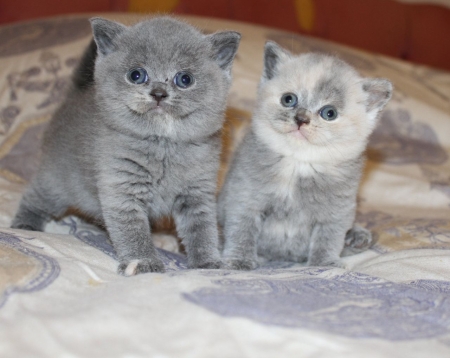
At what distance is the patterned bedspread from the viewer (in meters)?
1.04

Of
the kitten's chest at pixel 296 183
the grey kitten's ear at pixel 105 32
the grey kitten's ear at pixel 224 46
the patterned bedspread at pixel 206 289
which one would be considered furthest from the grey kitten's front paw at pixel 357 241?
the grey kitten's ear at pixel 105 32

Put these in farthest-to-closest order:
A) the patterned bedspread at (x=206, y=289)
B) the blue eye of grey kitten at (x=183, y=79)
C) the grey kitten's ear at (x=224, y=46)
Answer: the grey kitten's ear at (x=224, y=46) < the blue eye of grey kitten at (x=183, y=79) < the patterned bedspread at (x=206, y=289)

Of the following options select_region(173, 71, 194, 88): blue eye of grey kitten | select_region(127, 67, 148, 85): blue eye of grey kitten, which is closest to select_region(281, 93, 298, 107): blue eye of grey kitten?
select_region(173, 71, 194, 88): blue eye of grey kitten

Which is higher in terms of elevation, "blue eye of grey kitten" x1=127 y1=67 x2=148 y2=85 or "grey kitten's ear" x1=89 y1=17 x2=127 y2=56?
"grey kitten's ear" x1=89 y1=17 x2=127 y2=56

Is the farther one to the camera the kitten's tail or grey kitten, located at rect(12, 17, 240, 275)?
the kitten's tail

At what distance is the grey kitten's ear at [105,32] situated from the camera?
1607 mm

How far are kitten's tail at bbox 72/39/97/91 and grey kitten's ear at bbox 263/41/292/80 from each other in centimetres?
58

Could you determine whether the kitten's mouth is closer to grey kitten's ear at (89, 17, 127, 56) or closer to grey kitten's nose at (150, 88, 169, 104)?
grey kitten's nose at (150, 88, 169, 104)

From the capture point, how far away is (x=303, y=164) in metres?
1.67

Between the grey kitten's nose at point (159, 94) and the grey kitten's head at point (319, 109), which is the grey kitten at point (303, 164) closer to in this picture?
the grey kitten's head at point (319, 109)

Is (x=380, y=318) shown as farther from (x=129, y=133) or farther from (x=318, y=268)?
(x=129, y=133)

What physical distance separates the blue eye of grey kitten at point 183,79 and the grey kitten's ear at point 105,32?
237 millimetres

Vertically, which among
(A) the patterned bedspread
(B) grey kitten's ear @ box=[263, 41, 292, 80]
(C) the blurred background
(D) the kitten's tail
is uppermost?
(C) the blurred background

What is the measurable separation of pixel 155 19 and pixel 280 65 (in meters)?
0.41
